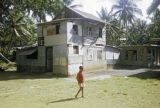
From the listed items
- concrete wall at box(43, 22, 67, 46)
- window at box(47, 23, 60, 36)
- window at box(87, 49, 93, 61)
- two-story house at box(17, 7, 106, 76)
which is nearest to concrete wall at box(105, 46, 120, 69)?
two-story house at box(17, 7, 106, 76)

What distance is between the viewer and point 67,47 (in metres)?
27.3

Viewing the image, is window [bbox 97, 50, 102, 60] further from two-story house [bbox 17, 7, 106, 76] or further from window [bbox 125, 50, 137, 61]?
window [bbox 125, 50, 137, 61]

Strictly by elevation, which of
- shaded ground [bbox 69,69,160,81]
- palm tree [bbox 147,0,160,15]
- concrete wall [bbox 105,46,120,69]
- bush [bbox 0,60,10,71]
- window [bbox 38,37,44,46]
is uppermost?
palm tree [bbox 147,0,160,15]

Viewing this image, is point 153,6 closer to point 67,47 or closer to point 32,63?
point 67,47

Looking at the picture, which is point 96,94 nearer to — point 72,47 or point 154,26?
point 72,47

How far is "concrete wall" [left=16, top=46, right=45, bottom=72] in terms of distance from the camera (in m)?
30.6

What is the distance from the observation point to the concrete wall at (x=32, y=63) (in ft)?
100

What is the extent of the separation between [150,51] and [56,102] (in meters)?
27.9

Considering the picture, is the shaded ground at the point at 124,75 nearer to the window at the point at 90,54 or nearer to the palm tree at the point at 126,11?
the window at the point at 90,54

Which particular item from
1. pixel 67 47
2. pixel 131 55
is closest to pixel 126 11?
pixel 131 55

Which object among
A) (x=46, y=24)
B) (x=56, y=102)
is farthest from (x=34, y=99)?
(x=46, y=24)

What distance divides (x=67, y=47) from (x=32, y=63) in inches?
258

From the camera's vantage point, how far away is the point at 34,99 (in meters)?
14.4

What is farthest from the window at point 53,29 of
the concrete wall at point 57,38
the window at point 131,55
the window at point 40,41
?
the window at point 131,55
